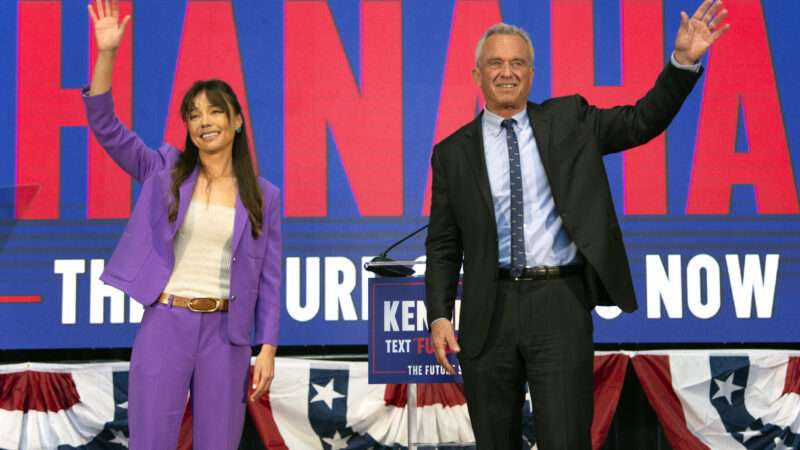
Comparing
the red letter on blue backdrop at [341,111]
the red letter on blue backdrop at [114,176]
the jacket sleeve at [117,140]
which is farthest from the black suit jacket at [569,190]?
the red letter on blue backdrop at [114,176]

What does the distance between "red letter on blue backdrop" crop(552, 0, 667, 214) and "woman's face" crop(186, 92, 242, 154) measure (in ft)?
8.08

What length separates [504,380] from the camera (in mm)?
2414

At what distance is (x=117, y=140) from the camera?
262cm

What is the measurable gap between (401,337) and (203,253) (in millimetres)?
1242

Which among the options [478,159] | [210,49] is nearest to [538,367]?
[478,159]

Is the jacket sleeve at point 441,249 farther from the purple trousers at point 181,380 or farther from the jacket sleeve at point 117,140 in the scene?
the jacket sleeve at point 117,140

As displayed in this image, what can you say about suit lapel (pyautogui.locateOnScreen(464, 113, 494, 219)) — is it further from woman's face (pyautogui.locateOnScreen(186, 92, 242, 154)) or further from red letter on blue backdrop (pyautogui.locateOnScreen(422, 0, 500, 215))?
red letter on blue backdrop (pyautogui.locateOnScreen(422, 0, 500, 215))

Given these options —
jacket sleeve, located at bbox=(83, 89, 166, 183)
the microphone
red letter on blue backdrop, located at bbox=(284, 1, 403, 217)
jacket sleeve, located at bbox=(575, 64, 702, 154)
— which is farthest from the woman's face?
red letter on blue backdrop, located at bbox=(284, 1, 403, 217)

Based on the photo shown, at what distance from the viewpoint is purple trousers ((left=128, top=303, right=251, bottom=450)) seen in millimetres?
2451

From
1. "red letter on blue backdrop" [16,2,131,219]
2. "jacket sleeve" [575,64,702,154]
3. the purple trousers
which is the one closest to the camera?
"jacket sleeve" [575,64,702,154]

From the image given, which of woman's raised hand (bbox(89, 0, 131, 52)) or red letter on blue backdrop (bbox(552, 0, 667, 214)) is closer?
woman's raised hand (bbox(89, 0, 131, 52))

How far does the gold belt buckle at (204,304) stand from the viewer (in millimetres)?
2506

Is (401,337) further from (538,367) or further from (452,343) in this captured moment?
(538,367)

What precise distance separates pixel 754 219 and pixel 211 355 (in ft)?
10.4
